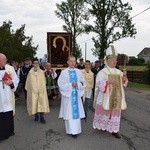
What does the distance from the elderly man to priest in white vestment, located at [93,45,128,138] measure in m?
1.95

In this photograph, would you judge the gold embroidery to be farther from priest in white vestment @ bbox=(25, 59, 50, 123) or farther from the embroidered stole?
priest in white vestment @ bbox=(25, 59, 50, 123)

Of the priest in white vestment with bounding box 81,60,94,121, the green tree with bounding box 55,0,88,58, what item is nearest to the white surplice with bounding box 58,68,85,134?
the priest in white vestment with bounding box 81,60,94,121

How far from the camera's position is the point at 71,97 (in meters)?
9.68

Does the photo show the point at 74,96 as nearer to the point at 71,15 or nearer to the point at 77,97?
the point at 77,97

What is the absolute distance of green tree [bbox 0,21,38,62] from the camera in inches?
1298

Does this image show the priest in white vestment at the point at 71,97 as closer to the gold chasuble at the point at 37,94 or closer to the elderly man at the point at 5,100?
the elderly man at the point at 5,100

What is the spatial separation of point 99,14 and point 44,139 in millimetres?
38059

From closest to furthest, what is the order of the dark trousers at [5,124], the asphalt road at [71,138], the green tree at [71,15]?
1. the asphalt road at [71,138]
2. the dark trousers at [5,124]
3. the green tree at [71,15]

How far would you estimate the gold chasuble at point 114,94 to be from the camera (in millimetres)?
9578

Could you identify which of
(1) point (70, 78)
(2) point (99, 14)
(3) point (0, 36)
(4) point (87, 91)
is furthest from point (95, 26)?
(1) point (70, 78)

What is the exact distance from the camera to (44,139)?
9.37m

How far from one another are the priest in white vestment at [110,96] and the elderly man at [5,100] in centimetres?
195

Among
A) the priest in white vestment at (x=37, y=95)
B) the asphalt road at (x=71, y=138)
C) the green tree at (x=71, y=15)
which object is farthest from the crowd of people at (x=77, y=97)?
the green tree at (x=71, y=15)

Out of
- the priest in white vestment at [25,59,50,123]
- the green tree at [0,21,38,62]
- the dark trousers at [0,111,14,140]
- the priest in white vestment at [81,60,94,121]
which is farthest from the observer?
the green tree at [0,21,38,62]
